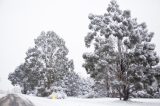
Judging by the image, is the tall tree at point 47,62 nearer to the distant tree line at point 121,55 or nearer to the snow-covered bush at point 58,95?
the snow-covered bush at point 58,95

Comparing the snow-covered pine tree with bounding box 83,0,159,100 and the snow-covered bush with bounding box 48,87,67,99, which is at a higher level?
the snow-covered pine tree with bounding box 83,0,159,100

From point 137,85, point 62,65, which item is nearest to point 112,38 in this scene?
point 137,85

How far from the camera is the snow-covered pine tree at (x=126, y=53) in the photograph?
27964 millimetres

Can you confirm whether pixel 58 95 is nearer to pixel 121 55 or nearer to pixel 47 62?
pixel 47 62

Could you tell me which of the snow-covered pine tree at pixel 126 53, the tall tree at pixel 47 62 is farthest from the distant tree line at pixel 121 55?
the tall tree at pixel 47 62

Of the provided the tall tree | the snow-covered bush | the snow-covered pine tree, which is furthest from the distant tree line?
the tall tree

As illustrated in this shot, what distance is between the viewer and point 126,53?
28.8 m

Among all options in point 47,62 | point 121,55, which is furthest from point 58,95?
point 121,55

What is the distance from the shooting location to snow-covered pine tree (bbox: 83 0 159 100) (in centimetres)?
2796

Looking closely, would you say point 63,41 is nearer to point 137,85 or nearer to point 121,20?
point 121,20

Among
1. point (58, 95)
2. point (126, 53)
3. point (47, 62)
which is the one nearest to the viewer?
point (126, 53)

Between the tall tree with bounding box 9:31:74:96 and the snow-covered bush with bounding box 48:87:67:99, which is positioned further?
the tall tree with bounding box 9:31:74:96

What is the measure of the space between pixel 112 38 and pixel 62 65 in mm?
20043

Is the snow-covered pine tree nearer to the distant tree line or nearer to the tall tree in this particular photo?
the distant tree line
